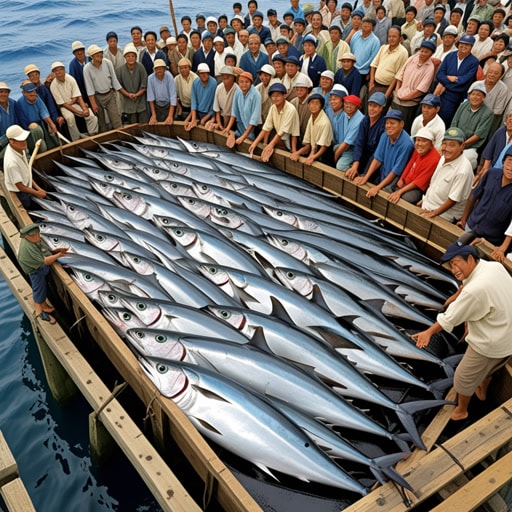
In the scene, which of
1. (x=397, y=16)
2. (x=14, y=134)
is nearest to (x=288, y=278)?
(x=14, y=134)

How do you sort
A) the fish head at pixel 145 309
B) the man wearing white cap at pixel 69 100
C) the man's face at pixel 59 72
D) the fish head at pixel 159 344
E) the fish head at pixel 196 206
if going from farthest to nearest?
the man wearing white cap at pixel 69 100
the man's face at pixel 59 72
the fish head at pixel 196 206
the fish head at pixel 145 309
the fish head at pixel 159 344

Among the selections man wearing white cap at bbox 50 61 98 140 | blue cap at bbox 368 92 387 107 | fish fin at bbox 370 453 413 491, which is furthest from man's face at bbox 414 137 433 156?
man wearing white cap at bbox 50 61 98 140

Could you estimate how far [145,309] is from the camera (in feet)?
17.3

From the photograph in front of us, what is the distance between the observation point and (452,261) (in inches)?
168

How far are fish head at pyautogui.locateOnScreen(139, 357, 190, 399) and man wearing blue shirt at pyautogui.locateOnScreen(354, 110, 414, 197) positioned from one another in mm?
4643

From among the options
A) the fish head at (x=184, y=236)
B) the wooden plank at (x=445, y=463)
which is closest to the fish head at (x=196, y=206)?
the fish head at (x=184, y=236)

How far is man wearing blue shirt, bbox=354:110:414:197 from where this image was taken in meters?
7.09

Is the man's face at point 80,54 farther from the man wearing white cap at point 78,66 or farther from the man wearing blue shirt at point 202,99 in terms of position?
the man wearing blue shirt at point 202,99

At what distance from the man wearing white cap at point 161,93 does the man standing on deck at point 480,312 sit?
8.41 metres

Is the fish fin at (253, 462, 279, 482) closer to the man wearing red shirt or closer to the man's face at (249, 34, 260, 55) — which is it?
the man wearing red shirt

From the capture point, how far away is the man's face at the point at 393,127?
7055mm

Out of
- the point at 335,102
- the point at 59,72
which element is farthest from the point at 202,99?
the point at 335,102

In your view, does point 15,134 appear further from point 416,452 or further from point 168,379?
point 416,452

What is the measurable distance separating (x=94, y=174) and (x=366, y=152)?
5380 mm
